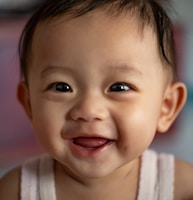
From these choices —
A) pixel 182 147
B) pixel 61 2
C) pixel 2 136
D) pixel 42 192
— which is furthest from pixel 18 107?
pixel 61 2

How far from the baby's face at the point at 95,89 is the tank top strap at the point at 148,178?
12 centimetres

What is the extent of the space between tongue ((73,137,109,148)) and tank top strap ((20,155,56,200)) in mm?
167

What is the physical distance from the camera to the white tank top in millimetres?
797

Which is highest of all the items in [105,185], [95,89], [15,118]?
[15,118]

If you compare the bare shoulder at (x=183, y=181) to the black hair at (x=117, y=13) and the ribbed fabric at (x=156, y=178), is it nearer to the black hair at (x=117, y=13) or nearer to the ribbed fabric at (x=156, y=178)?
the ribbed fabric at (x=156, y=178)

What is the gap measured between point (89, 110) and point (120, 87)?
0.21ft

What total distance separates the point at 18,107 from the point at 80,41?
0.72 metres

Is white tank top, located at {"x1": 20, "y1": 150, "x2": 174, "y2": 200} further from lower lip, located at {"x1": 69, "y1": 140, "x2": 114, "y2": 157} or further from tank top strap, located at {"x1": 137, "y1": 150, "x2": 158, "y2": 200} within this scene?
lower lip, located at {"x1": 69, "y1": 140, "x2": 114, "y2": 157}

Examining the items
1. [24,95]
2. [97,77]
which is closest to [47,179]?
[24,95]

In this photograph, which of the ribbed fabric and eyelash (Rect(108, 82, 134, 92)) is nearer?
Answer: eyelash (Rect(108, 82, 134, 92))

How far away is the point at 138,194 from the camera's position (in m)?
0.79

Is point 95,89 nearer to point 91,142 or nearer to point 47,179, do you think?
point 91,142

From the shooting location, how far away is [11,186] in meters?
0.82

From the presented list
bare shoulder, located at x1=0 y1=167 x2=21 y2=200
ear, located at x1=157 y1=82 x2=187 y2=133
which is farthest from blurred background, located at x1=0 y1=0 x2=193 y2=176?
ear, located at x1=157 y1=82 x2=187 y2=133
